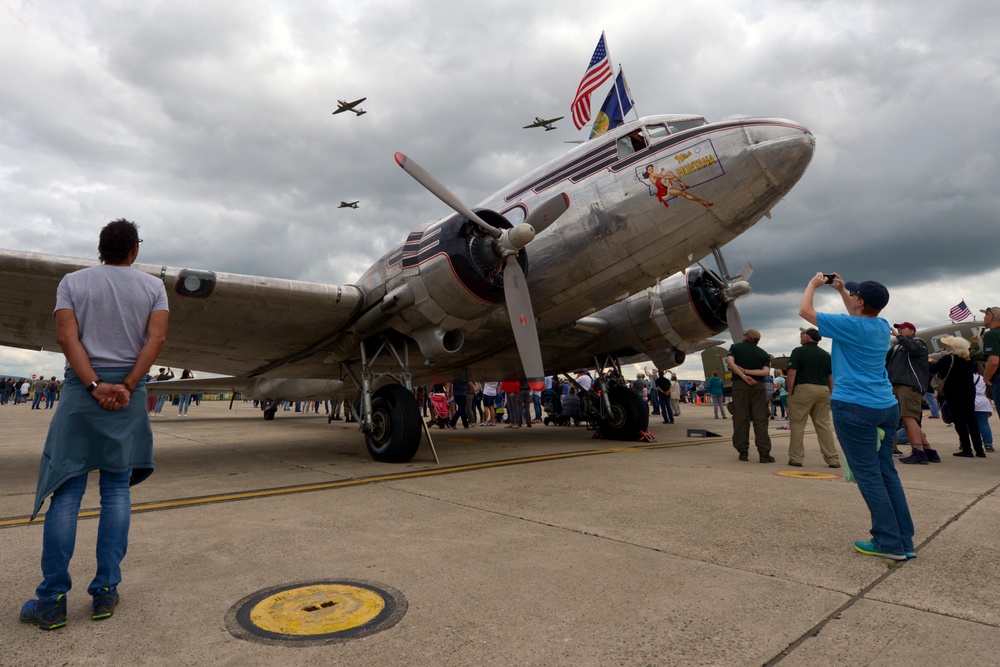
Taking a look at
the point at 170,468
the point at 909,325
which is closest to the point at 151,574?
the point at 170,468

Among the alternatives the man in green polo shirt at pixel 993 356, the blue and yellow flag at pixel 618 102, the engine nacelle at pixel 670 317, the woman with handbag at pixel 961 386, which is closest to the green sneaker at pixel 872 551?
the man in green polo shirt at pixel 993 356

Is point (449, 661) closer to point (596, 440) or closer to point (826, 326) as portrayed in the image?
point (826, 326)

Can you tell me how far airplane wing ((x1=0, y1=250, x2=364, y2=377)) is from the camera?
257 inches

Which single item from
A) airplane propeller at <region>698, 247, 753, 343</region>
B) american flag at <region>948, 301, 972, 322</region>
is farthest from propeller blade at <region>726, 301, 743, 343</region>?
american flag at <region>948, 301, 972, 322</region>

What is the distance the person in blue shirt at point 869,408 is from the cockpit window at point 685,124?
15.5 ft

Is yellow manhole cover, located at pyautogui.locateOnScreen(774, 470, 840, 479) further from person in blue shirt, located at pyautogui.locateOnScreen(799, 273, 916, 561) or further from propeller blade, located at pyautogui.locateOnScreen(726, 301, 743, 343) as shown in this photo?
propeller blade, located at pyautogui.locateOnScreen(726, 301, 743, 343)

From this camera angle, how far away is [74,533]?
2.39 m

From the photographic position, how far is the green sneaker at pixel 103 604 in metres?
2.36

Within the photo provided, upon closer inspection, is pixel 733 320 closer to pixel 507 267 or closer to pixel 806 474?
pixel 806 474

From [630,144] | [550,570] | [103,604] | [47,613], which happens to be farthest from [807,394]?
[47,613]

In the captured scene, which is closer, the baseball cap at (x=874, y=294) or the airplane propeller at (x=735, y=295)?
the baseball cap at (x=874, y=294)

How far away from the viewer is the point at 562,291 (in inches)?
319

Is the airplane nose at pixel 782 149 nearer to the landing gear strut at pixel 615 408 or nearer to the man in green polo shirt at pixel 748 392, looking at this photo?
the man in green polo shirt at pixel 748 392

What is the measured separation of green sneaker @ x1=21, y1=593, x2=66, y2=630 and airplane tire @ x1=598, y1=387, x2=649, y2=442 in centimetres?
974
